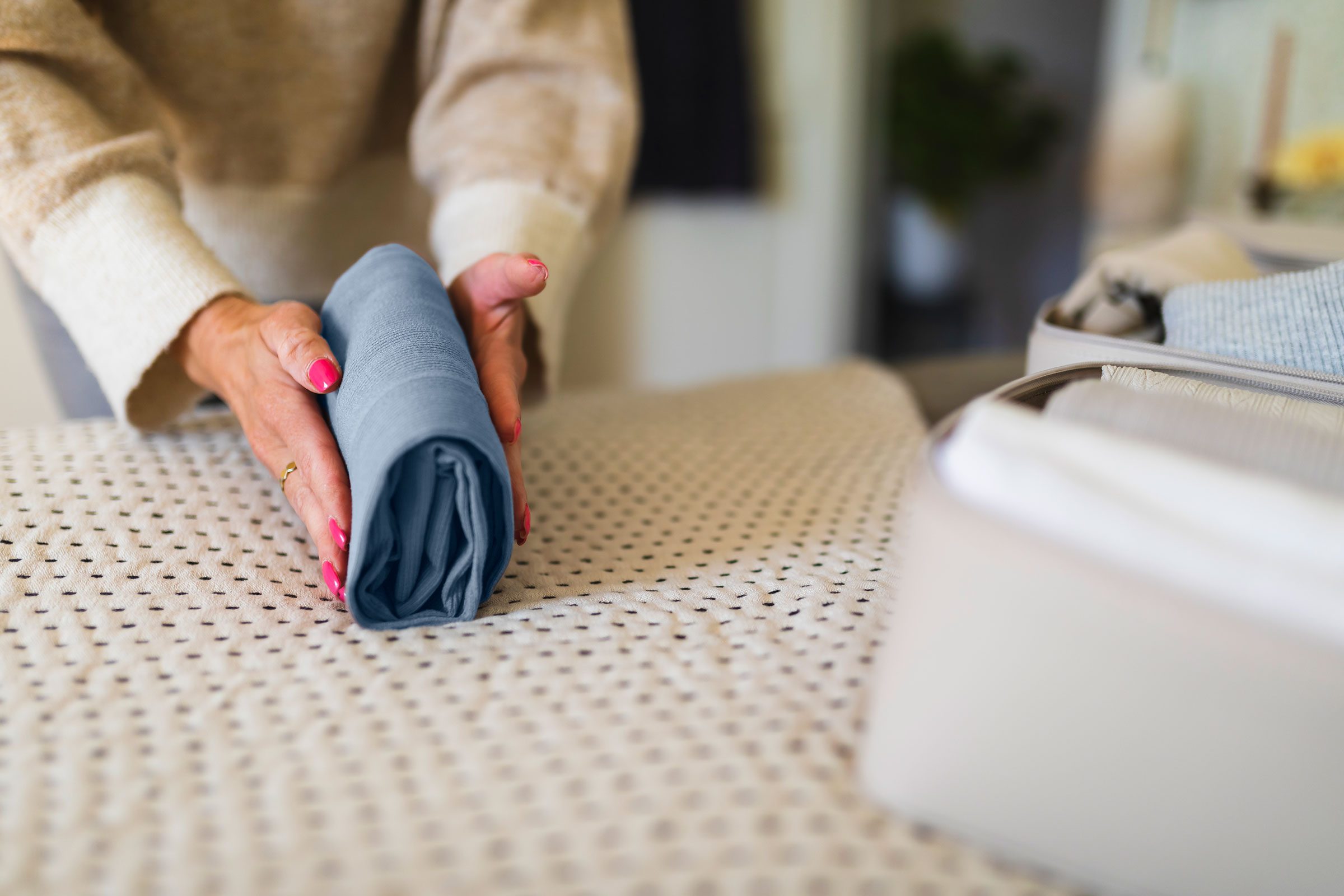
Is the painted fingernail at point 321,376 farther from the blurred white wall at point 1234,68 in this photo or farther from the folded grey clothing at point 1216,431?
the blurred white wall at point 1234,68

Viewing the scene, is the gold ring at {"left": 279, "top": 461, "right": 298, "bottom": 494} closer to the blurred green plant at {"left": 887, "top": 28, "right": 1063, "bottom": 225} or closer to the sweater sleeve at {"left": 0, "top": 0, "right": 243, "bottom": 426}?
the sweater sleeve at {"left": 0, "top": 0, "right": 243, "bottom": 426}

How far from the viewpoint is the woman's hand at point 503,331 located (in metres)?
0.48

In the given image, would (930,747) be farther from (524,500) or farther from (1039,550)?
(524,500)

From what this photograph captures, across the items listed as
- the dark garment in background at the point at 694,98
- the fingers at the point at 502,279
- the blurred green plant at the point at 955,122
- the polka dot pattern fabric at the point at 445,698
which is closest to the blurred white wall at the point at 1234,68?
the blurred green plant at the point at 955,122

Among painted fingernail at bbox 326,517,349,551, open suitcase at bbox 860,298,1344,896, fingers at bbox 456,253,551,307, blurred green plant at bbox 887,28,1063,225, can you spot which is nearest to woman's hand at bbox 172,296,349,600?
painted fingernail at bbox 326,517,349,551

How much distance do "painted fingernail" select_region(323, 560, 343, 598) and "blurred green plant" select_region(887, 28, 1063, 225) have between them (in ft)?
6.79

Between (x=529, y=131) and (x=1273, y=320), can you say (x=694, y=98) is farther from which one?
(x=1273, y=320)

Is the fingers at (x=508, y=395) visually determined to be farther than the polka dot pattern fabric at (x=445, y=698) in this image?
Result: Yes

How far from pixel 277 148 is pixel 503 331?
41cm

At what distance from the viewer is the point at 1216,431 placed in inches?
12.3

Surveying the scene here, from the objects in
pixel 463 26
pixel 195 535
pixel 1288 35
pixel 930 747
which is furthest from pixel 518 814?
pixel 1288 35

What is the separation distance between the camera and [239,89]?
0.77 metres

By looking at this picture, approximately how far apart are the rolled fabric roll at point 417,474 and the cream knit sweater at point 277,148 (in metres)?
0.17

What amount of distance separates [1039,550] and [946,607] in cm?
4
